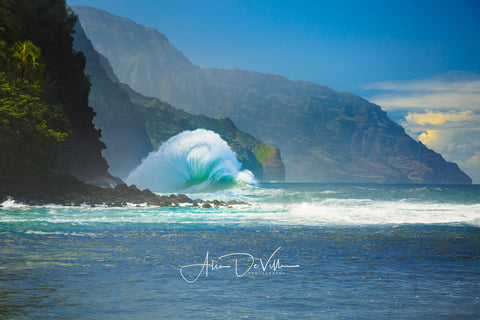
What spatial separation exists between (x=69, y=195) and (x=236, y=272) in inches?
1144

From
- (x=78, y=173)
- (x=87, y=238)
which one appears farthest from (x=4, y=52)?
(x=87, y=238)

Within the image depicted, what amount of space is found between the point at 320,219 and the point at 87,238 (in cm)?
1313

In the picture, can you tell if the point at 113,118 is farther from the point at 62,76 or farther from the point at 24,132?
the point at 24,132

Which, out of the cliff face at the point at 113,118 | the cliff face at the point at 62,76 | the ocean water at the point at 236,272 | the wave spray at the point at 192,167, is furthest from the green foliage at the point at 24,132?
the cliff face at the point at 113,118

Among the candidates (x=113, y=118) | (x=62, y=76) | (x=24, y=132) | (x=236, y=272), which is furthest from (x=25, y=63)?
(x=113, y=118)

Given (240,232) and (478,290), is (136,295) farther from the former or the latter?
(240,232)

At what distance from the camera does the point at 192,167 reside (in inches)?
2712

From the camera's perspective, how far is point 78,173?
5284cm

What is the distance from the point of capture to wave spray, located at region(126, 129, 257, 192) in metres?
67.5
